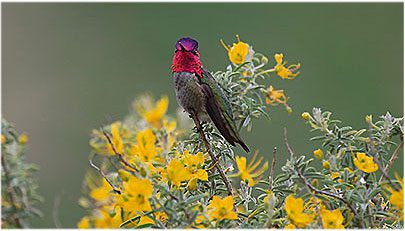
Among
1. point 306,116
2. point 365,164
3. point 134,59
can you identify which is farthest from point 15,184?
point 134,59

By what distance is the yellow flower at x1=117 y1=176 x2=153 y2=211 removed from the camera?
3.08 feet

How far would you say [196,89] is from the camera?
4.32 ft

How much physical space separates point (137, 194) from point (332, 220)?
274mm

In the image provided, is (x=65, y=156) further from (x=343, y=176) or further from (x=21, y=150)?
(x=343, y=176)

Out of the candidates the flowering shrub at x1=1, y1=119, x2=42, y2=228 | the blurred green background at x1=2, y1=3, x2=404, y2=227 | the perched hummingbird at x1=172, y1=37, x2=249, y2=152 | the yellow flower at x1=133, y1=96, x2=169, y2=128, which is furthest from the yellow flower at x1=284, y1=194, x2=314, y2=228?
the blurred green background at x1=2, y1=3, x2=404, y2=227

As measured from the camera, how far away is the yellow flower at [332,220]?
960 millimetres

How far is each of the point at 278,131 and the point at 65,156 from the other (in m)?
1.28

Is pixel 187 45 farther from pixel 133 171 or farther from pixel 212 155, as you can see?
pixel 133 171

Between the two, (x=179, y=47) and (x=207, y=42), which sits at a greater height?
(x=207, y=42)

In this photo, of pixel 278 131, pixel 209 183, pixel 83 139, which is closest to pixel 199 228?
pixel 209 183

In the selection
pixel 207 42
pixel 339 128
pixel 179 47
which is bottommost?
pixel 339 128

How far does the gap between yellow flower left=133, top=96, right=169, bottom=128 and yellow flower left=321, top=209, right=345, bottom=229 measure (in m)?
0.83

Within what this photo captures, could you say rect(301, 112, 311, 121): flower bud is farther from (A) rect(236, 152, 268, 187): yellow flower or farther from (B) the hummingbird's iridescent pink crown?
(B) the hummingbird's iridescent pink crown

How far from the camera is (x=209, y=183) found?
1183 mm
